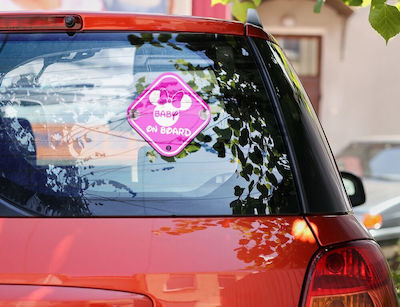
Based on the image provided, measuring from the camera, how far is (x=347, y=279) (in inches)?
71.1

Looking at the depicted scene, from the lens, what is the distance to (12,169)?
1.89 metres

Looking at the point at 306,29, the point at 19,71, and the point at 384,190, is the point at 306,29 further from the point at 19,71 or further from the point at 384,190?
the point at 19,71

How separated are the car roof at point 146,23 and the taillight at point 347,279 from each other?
71 cm

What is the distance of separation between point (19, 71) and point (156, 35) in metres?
0.41

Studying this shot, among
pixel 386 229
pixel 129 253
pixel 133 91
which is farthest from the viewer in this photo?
pixel 386 229

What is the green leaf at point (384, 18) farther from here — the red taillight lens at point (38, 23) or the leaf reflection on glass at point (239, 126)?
the red taillight lens at point (38, 23)

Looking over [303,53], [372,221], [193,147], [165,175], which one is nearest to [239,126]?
[193,147]

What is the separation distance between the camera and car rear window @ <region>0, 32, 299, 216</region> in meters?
1.84

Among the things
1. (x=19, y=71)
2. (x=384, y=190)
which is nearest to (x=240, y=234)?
(x=19, y=71)

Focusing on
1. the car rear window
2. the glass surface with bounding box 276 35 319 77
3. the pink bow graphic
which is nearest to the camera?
Answer: the car rear window

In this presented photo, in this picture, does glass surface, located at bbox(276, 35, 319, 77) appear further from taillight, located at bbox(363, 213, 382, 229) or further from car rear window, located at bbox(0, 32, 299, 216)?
car rear window, located at bbox(0, 32, 299, 216)

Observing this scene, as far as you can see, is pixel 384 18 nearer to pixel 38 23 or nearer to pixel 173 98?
pixel 173 98

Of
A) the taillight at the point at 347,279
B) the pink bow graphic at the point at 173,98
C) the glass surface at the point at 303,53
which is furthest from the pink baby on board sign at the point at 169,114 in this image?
the glass surface at the point at 303,53

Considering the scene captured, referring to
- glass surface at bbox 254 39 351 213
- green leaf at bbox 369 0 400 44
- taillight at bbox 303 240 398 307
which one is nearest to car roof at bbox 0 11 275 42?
glass surface at bbox 254 39 351 213
